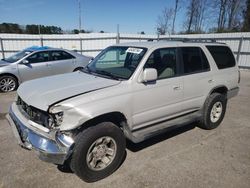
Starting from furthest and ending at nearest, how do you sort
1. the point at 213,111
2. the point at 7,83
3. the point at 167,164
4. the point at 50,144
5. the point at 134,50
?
the point at 7,83, the point at 213,111, the point at 134,50, the point at 167,164, the point at 50,144

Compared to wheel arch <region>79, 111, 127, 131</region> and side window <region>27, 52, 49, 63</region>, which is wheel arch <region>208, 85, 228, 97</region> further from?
side window <region>27, 52, 49, 63</region>

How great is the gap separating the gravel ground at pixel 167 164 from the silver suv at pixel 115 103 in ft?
0.89

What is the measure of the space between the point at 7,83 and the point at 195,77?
6903 millimetres

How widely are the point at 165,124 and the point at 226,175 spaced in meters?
1.19

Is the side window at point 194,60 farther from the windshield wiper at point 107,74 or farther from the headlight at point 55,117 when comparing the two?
the headlight at point 55,117

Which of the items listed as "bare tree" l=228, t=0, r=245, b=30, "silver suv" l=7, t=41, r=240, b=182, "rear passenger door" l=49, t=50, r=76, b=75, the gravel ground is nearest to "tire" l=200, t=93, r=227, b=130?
"silver suv" l=7, t=41, r=240, b=182

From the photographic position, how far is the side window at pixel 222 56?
4.51m

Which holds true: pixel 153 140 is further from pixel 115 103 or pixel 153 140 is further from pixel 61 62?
pixel 61 62

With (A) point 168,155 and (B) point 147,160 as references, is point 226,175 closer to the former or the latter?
(A) point 168,155

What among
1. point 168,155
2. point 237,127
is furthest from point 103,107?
point 237,127

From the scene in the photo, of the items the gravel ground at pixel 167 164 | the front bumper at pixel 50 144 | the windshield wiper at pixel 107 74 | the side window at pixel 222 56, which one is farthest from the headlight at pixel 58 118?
the side window at pixel 222 56

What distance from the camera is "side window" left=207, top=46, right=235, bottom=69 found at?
4512 millimetres

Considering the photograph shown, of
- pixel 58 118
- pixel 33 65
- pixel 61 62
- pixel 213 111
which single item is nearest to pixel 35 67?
pixel 33 65

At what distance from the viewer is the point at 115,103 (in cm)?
292
